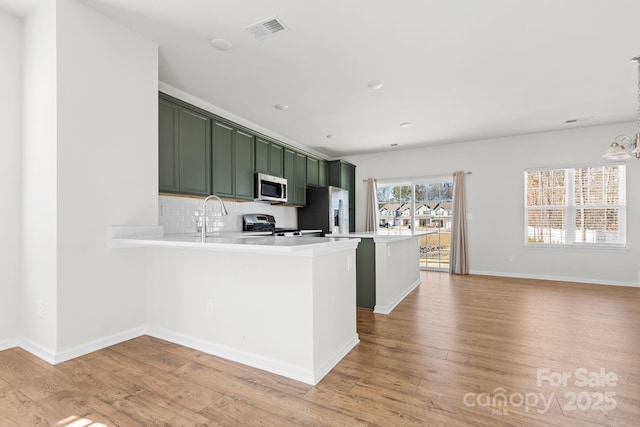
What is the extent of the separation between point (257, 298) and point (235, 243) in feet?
Result: 1.50

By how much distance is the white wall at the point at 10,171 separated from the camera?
2.40 metres

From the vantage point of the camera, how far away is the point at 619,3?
2.20m

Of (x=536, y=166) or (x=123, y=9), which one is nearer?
(x=123, y=9)

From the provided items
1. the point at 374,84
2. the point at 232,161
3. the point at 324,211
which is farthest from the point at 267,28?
the point at 324,211

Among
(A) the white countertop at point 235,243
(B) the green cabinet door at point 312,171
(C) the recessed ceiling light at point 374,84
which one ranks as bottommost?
(A) the white countertop at point 235,243

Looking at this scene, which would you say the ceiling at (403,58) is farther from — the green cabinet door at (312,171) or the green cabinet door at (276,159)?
the green cabinet door at (312,171)

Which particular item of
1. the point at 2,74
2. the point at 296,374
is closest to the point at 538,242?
the point at 296,374

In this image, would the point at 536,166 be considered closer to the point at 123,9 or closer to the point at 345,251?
the point at 345,251

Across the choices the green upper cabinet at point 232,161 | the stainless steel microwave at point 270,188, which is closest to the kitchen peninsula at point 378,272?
the stainless steel microwave at point 270,188

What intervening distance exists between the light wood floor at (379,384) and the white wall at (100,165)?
368 mm

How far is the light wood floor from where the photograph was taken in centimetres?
157

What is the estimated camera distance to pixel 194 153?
11.7 ft

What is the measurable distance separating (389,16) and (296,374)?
8.76 feet

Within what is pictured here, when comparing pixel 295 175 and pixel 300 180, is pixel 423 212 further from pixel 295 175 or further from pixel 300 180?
pixel 295 175
